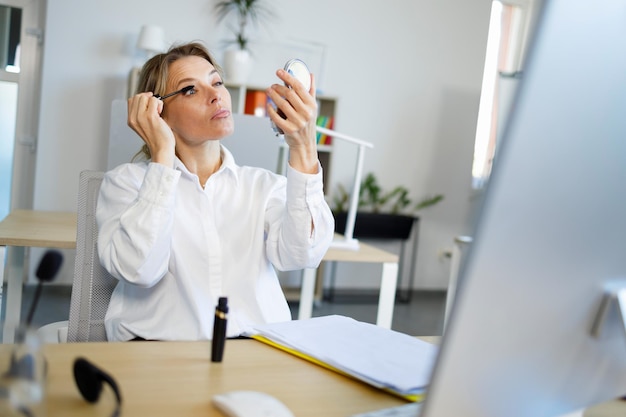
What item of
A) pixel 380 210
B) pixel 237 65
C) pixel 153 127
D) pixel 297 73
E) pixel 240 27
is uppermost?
pixel 240 27

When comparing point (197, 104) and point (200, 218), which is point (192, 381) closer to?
point (200, 218)

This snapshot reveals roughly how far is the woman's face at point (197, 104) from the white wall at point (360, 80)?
11.3 ft

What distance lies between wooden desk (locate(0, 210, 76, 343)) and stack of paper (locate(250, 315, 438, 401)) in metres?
1.15

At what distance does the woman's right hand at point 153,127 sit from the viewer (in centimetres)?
126

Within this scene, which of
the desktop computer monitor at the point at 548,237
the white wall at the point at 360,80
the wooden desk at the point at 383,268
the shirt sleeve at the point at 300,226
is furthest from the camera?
the white wall at the point at 360,80

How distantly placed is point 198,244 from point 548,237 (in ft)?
3.13

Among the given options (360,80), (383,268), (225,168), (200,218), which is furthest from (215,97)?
(360,80)

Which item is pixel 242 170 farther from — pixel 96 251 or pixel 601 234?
pixel 601 234

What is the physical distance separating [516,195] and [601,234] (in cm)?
13

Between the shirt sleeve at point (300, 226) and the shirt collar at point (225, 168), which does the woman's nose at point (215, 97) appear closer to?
the shirt collar at point (225, 168)

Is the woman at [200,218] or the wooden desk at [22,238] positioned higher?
the woman at [200,218]

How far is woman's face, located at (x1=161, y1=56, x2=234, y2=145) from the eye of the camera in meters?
1.48

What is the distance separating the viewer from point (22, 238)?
6.36ft

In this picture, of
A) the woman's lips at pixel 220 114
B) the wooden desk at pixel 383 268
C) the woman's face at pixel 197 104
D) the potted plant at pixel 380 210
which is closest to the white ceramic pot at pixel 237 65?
the potted plant at pixel 380 210
